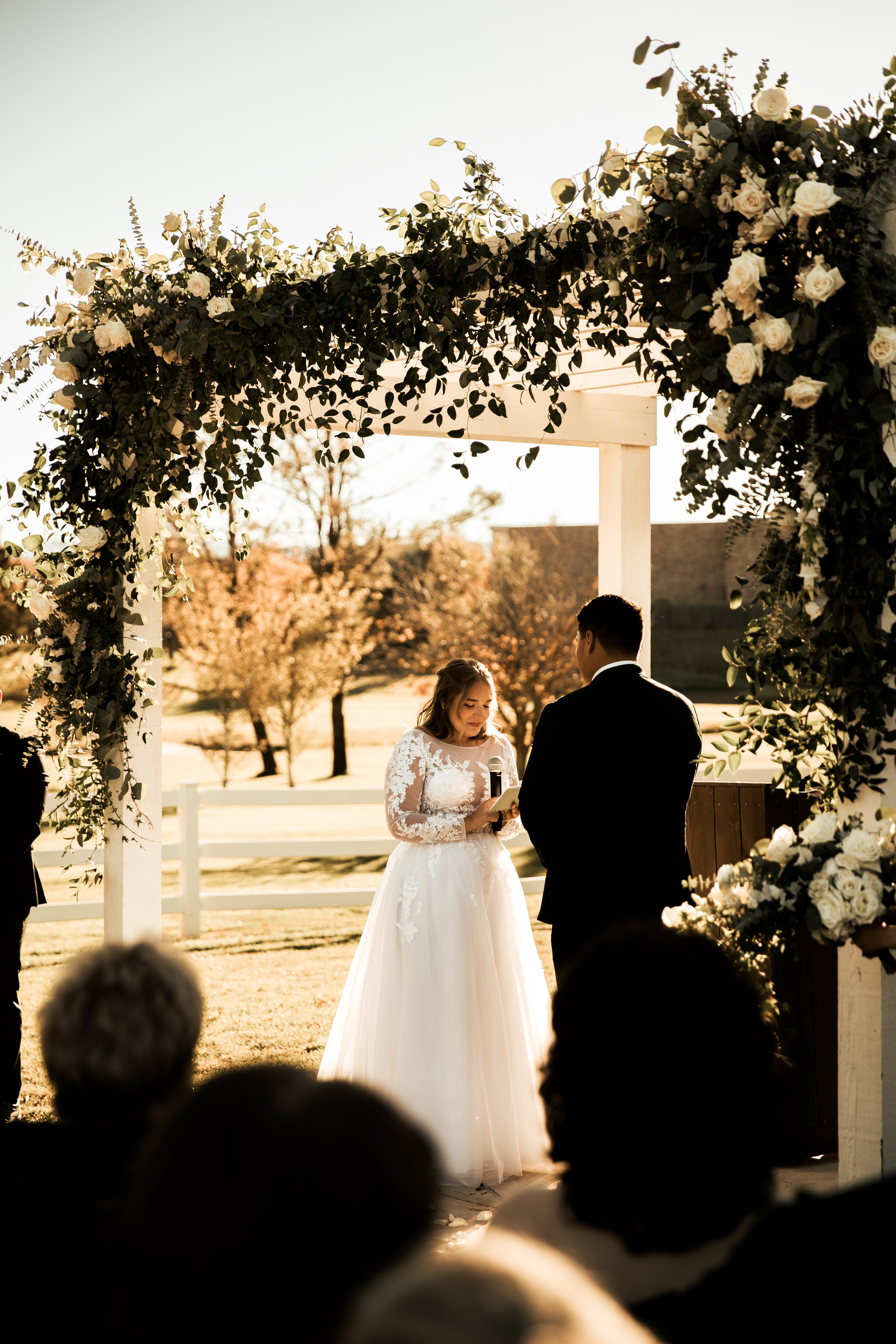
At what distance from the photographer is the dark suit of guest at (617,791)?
434 centimetres

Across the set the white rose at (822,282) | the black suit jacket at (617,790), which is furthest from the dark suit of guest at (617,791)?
the white rose at (822,282)

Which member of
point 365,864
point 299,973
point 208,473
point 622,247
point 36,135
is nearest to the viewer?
point 622,247

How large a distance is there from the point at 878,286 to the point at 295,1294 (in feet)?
10.0

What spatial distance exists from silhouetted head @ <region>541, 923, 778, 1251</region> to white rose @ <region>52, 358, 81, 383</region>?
12.0 feet

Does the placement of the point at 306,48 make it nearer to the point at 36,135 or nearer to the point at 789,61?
the point at 36,135

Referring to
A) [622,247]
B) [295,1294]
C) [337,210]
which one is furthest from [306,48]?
[295,1294]

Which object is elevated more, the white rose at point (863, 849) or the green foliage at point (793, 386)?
the green foliage at point (793, 386)

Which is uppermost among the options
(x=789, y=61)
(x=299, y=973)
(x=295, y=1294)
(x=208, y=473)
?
(x=789, y=61)

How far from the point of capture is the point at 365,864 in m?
15.8

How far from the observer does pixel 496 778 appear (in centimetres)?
525

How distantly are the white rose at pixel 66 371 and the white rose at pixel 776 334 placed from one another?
2.52 metres

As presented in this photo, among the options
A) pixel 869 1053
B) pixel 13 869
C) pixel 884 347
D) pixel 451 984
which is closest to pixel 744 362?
pixel 884 347

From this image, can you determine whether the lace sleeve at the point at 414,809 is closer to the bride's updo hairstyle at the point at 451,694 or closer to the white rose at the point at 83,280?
the bride's updo hairstyle at the point at 451,694

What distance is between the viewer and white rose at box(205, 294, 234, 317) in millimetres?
4348
